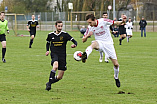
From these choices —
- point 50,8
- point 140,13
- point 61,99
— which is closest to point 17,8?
point 50,8

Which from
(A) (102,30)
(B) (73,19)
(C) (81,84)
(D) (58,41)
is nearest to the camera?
(D) (58,41)

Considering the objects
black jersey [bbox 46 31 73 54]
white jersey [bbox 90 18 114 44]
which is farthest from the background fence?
black jersey [bbox 46 31 73 54]

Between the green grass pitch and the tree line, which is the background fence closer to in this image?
the tree line

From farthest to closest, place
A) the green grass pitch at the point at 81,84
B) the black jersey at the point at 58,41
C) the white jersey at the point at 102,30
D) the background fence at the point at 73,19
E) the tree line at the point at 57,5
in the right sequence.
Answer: the tree line at the point at 57,5
the background fence at the point at 73,19
the white jersey at the point at 102,30
the black jersey at the point at 58,41
the green grass pitch at the point at 81,84

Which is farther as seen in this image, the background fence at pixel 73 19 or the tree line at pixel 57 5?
the tree line at pixel 57 5

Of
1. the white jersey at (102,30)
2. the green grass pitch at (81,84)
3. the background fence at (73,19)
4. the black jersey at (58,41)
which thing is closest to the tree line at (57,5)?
the background fence at (73,19)

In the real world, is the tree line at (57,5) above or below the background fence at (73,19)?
above

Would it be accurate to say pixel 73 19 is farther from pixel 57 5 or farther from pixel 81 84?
pixel 81 84

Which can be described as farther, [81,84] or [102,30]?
[81,84]

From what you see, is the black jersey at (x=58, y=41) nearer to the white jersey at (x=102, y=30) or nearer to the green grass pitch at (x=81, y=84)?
the white jersey at (x=102, y=30)

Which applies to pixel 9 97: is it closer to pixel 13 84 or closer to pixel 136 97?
pixel 13 84

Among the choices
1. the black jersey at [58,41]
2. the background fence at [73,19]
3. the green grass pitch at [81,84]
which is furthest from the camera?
the background fence at [73,19]

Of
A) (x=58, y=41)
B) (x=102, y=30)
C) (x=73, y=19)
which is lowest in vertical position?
(x=58, y=41)

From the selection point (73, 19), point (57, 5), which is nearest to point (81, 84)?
point (73, 19)
